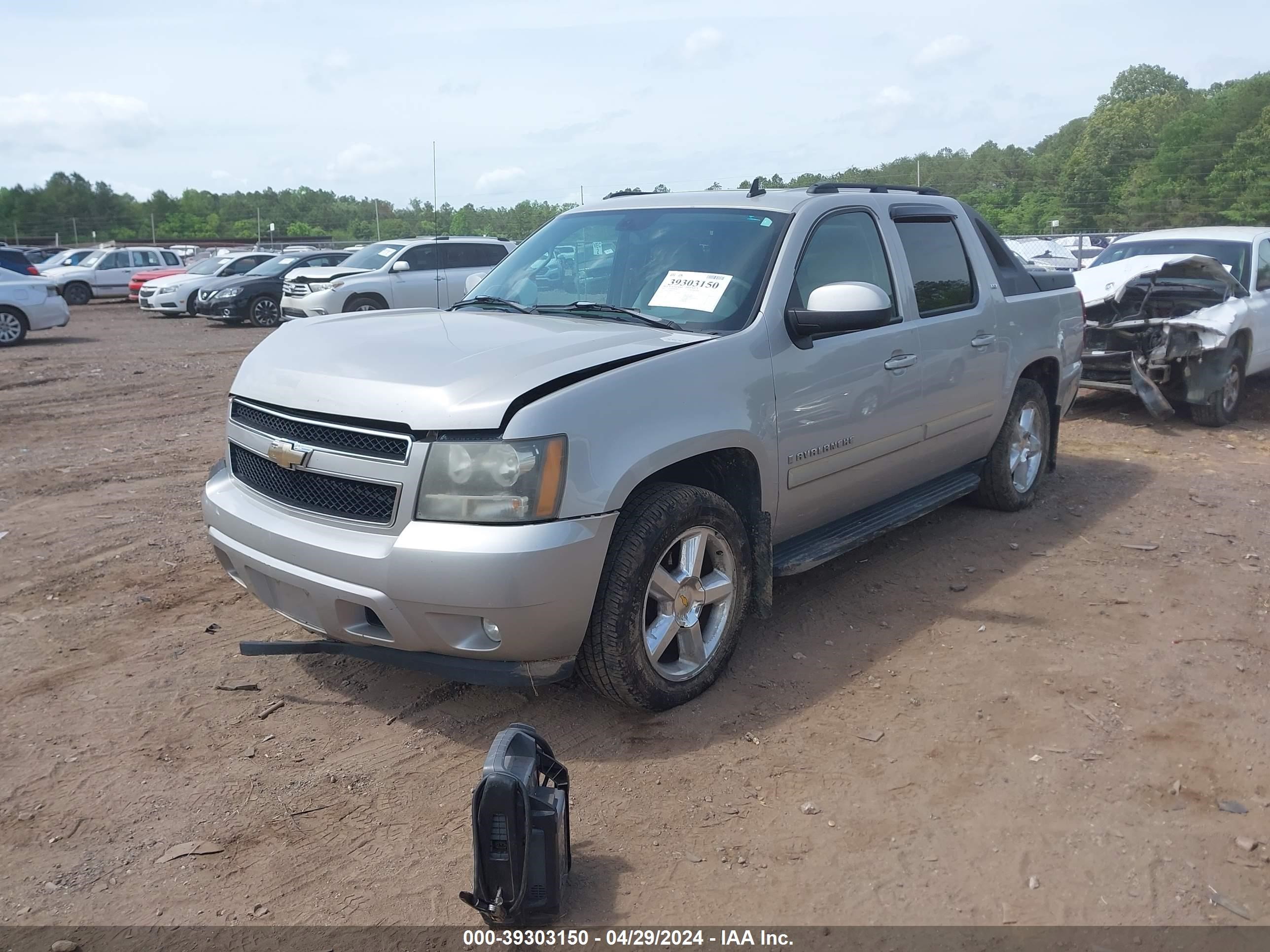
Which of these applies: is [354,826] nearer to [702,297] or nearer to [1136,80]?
[702,297]

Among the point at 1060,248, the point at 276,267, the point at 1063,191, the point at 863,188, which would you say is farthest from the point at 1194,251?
the point at 1063,191

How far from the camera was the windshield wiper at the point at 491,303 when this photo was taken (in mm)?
4629

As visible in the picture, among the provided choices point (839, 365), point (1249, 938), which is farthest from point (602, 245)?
point (1249, 938)

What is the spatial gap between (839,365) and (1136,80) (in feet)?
388

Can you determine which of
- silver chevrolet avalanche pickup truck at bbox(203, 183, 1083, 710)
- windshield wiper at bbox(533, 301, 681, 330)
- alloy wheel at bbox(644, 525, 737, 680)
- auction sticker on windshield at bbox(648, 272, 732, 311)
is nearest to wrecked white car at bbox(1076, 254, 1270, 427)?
silver chevrolet avalanche pickup truck at bbox(203, 183, 1083, 710)

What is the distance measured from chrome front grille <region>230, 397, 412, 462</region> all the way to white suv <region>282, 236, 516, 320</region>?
12.9 meters

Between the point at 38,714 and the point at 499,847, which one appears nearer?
the point at 499,847

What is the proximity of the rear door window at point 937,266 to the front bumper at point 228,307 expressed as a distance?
18.5 m

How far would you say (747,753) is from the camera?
141 inches

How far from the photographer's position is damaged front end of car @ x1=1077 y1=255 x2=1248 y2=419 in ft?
29.2

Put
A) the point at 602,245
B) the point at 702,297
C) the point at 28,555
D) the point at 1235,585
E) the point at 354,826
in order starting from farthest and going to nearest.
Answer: the point at 28,555
the point at 1235,585
the point at 602,245
the point at 702,297
the point at 354,826

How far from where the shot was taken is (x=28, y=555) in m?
5.60

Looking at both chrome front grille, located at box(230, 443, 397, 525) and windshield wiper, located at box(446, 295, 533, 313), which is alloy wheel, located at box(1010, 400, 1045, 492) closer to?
windshield wiper, located at box(446, 295, 533, 313)

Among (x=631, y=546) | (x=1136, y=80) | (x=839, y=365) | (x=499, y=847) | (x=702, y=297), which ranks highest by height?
(x=1136, y=80)
